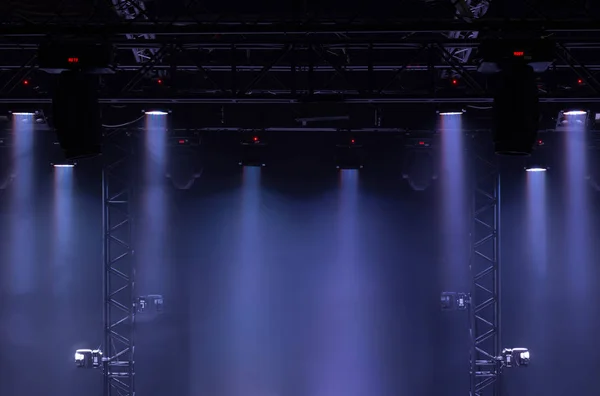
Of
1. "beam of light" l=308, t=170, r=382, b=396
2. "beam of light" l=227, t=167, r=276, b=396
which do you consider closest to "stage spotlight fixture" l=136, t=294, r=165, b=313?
"beam of light" l=227, t=167, r=276, b=396

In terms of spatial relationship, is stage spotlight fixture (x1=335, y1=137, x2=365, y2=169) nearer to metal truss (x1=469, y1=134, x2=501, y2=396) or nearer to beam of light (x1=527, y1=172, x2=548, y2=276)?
metal truss (x1=469, y1=134, x2=501, y2=396)

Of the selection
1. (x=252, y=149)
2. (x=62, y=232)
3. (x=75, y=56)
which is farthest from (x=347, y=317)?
(x=75, y=56)

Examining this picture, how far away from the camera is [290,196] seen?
11.6 meters

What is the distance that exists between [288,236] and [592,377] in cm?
511

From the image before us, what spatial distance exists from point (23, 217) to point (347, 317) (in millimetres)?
5271

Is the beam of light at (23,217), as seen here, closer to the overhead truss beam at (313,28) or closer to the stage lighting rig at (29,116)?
the stage lighting rig at (29,116)

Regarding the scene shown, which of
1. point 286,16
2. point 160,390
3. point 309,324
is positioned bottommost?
point 160,390

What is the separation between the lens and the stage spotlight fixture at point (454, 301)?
1100 centimetres

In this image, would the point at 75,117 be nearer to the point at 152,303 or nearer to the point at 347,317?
the point at 152,303

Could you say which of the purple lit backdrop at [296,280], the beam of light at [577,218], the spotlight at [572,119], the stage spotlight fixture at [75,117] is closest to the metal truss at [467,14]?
the spotlight at [572,119]

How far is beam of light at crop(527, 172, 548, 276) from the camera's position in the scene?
1160 cm

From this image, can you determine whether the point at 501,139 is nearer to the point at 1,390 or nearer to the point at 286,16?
the point at 286,16

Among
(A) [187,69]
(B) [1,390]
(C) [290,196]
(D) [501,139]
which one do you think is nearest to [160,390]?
(B) [1,390]

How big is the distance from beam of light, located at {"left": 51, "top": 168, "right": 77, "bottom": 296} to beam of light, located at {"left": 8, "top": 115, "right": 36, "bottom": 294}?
345 mm
